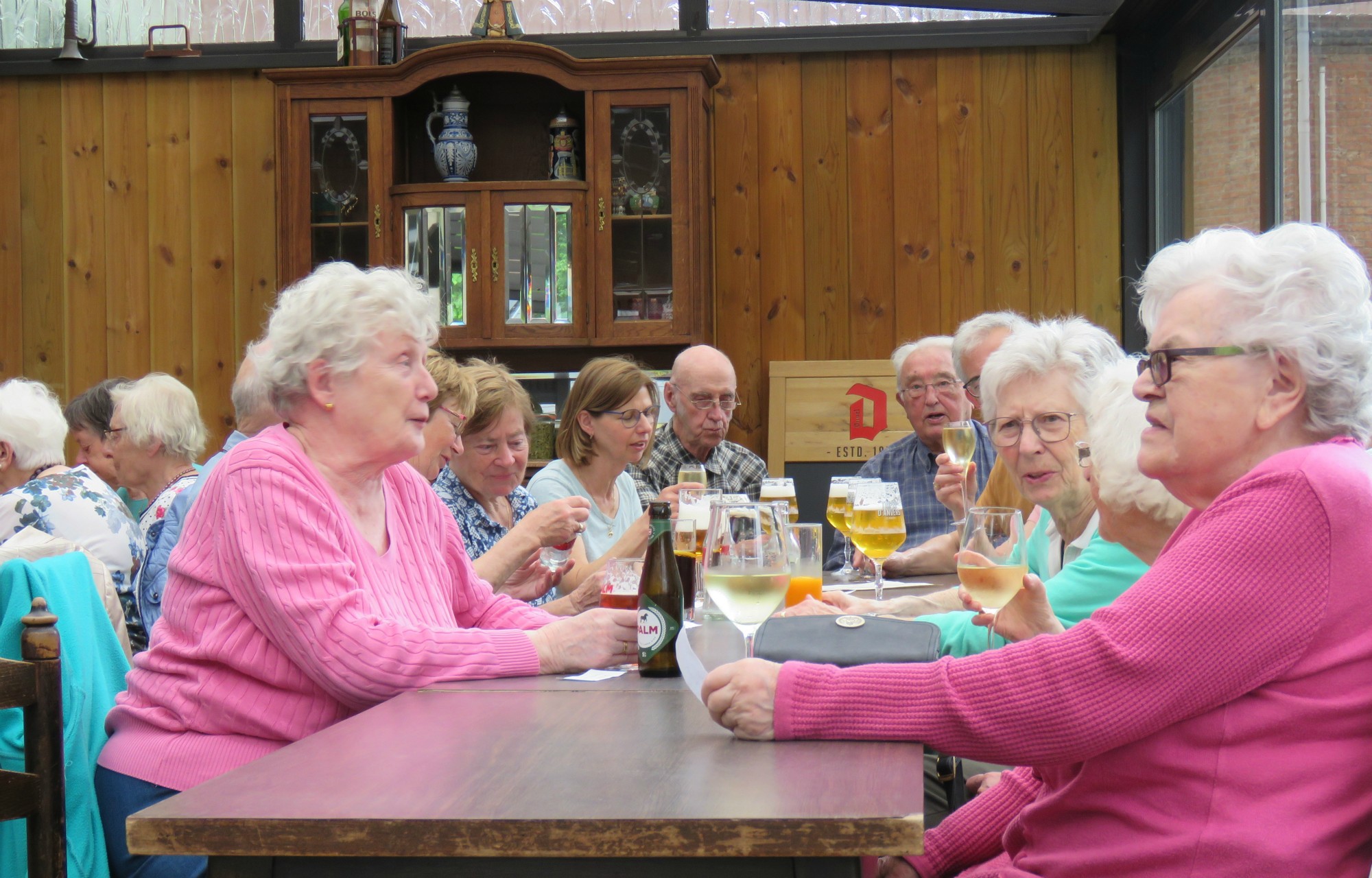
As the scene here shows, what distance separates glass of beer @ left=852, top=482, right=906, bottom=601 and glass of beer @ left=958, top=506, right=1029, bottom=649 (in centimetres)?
79

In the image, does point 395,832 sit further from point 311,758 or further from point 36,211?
point 36,211

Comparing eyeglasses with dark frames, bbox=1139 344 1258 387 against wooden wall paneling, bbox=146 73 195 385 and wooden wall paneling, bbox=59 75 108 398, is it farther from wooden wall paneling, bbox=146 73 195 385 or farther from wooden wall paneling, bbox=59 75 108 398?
wooden wall paneling, bbox=59 75 108 398

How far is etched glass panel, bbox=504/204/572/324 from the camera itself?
4719mm

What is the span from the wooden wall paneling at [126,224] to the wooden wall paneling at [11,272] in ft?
1.27

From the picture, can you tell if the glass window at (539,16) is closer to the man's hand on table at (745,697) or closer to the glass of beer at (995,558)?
the glass of beer at (995,558)

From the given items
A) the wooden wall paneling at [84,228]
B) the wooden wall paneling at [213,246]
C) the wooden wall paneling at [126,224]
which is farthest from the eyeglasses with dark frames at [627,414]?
the wooden wall paneling at [84,228]

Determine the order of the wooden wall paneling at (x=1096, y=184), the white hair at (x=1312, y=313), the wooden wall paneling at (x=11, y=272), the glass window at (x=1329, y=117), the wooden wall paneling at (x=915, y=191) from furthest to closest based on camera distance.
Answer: the wooden wall paneling at (x=11, y=272)
the wooden wall paneling at (x=915, y=191)
the wooden wall paneling at (x=1096, y=184)
the glass window at (x=1329, y=117)
the white hair at (x=1312, y=313)

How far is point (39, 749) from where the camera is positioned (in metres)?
1.56

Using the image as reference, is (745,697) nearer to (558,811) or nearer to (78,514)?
(558,811)

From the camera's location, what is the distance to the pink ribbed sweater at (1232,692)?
1095mm

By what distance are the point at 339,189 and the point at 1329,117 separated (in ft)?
11.1

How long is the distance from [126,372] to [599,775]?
4.84 metres

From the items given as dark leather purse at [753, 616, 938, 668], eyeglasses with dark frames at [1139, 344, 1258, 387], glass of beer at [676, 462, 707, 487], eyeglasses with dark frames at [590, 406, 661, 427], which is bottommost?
dark leather purse at [753, 616, 938, 668]

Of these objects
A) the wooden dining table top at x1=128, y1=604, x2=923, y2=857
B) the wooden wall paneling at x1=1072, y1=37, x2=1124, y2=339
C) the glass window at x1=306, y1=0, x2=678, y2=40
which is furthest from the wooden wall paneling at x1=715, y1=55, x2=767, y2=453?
the wooden dining table top at x1=128, y1=604, x2=923, y2=857
